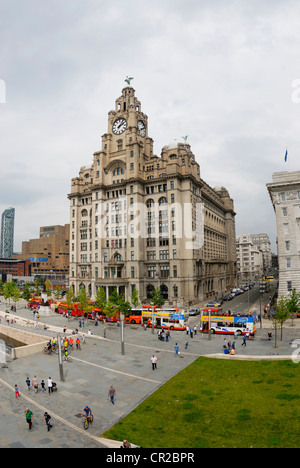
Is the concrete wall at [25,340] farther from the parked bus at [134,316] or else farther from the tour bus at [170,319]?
the tour bus at [170,319]

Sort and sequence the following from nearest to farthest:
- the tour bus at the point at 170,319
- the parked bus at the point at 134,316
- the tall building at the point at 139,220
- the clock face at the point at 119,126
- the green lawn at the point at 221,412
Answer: the green lawn at the point at 221,412 < the tour bus at the point at 170,319 < the parked bus at the point at 134,316 < the tall building at the point at 139,220 < the clock face at the point at 119,126

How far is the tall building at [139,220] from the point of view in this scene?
255 ft

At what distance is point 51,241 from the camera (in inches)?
7411

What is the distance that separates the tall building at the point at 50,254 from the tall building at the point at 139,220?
90.0m

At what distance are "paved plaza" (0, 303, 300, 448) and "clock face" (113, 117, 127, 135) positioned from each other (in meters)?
60.4

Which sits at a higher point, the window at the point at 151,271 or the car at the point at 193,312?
the window at the point at 151,271

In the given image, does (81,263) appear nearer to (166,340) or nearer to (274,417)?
(166,340)

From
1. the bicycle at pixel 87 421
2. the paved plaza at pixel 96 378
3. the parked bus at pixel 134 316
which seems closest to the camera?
the paved plaza at pixel 96 378

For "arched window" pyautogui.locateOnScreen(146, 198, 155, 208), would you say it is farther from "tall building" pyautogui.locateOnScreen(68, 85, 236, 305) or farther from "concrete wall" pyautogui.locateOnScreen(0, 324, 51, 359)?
"concrete wall" pyautogui.locateOnScreen(0, 324, 51, 359)

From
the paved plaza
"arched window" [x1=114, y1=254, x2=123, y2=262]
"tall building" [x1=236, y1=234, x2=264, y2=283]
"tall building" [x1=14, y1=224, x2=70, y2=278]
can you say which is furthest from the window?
"tall building" [x1=236, y1=234, x2=264, y2=283]

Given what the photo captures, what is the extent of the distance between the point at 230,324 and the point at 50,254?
157m

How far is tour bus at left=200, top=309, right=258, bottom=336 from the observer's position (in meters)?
A: 46.1

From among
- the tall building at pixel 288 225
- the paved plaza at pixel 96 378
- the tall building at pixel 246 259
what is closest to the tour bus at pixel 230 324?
the paved plaza at pixel 96 378

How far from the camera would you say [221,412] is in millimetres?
21812
